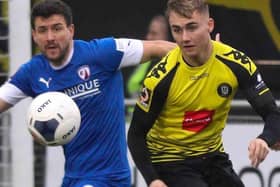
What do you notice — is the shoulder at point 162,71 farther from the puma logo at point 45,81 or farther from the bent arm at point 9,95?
the bent arm at point 9,95

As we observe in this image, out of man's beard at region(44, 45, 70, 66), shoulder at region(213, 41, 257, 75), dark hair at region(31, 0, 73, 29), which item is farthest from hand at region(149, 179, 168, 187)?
dark hair at region(31, 0, 73, 29)

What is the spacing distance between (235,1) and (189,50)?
109 inches

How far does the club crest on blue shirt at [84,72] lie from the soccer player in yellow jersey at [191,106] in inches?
24.2

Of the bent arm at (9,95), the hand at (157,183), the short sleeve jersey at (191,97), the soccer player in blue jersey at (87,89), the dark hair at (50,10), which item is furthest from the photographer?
the bent arm at (9,95)

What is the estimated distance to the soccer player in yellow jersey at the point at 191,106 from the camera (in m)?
5.90

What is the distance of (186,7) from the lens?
587 centimetres

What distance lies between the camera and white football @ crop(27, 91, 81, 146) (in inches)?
243

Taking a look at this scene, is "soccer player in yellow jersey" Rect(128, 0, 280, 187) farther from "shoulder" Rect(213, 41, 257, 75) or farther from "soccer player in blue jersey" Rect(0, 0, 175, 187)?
"soccer player in blue jersey" Rect(0, 0, 175, 187)

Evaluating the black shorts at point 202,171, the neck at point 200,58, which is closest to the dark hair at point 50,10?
the neck at point 200,58

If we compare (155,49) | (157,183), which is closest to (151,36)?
(155,49)

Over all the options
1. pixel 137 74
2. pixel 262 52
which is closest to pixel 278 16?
pixel 262 52

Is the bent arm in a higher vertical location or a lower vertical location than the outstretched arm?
lower

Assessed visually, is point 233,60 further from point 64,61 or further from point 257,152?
point 64,61

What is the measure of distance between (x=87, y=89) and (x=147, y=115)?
705 millimetres
